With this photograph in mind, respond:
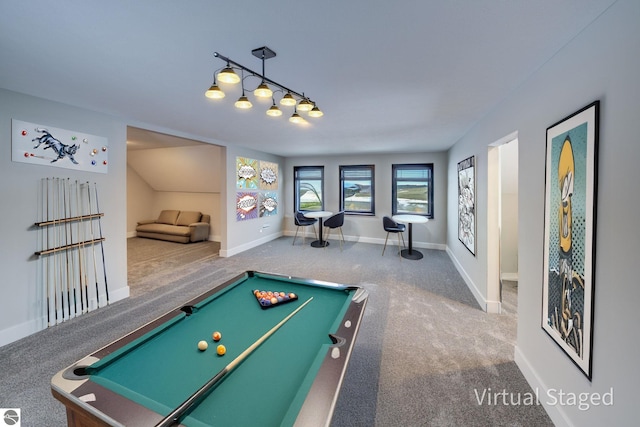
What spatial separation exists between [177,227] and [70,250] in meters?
4.00

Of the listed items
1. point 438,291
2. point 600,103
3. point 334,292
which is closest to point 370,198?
point 438,291

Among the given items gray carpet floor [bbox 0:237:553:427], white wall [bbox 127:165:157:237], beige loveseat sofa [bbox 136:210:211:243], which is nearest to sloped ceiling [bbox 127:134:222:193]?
white wall [bbox 127:165:157:237]

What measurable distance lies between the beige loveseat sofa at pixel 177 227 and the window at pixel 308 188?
2.57 m

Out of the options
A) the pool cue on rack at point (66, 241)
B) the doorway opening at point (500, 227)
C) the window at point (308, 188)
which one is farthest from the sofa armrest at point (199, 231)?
the doorway opening at point (500, 227)

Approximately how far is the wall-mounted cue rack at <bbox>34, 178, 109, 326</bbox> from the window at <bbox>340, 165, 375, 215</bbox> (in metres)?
5.18

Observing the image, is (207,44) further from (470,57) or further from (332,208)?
(332,208)

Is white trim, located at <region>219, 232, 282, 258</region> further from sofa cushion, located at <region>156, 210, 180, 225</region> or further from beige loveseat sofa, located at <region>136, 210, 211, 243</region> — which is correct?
sofa cushion, located at <region>156, 210, 180, 225</region>

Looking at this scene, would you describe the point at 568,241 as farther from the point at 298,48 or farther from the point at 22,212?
the point at 22,212

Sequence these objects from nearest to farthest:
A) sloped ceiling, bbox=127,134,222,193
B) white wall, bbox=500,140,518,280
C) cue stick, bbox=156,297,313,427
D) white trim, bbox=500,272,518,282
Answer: cue stick, bbox=156,297,313,427 < white wall, bbox=500,140,518,280 < white trim, bbox=500,272,518,282 < sloped ceiling, bbox=127,134,222,193

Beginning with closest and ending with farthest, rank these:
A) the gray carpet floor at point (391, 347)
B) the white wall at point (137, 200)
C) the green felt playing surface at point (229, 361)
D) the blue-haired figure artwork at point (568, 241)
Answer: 1. the green felt playing surface at point (229, 361)
2. the blue-haired figure artwork at point (568, 241)
3. the gray carpet floor at point (391, 347)
4. the white wall at point (137, 200)

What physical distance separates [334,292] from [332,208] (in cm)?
507

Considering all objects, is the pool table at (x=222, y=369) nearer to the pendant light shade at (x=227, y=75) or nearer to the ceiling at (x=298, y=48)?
the pendant light shade at (x=227, y=75)

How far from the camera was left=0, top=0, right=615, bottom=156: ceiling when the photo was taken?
1307mm

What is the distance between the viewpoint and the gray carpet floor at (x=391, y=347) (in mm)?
1733
